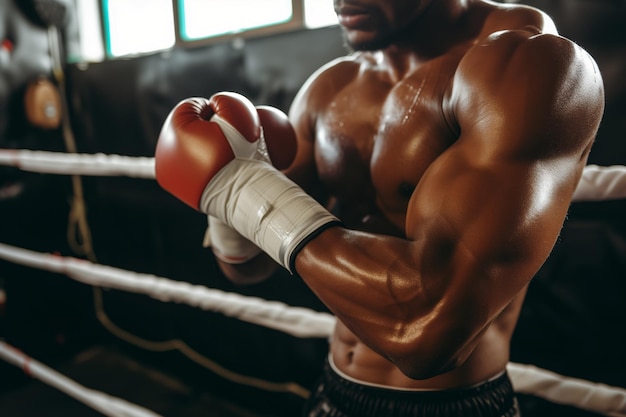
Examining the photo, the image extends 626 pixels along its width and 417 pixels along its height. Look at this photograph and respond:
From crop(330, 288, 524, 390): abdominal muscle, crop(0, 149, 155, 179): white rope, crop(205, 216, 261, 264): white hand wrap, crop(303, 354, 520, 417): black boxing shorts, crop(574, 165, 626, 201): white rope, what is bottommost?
crop(303, 354, 520, 417): black boxing shorts

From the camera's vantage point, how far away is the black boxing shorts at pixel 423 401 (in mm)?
712

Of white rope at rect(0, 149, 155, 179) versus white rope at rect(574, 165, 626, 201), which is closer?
white rope at rect(574, 165, 626, 201)

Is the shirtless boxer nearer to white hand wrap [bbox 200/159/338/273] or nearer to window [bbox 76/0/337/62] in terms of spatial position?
white hand wrap [bbox 200/159/338/273]

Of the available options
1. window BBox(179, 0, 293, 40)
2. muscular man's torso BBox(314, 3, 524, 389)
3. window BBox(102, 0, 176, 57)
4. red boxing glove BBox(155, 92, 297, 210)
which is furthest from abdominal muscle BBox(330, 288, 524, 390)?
window BBox(102, 0, 176, 57)

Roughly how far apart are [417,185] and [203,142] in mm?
307

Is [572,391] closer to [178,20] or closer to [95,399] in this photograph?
[95,399]

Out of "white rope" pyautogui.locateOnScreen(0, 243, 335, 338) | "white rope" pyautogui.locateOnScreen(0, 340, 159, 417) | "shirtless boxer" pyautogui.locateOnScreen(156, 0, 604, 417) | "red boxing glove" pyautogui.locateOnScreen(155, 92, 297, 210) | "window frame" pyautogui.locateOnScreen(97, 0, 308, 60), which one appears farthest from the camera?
"window frame" pyautogui.locateOnScreen(97, 0, 308, 60)

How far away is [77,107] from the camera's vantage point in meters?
2.29

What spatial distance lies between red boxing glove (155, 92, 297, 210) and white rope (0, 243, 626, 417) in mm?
634

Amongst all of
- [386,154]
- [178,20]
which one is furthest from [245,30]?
[386,154]

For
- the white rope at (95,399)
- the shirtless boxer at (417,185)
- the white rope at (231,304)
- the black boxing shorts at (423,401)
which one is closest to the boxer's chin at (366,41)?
the shirtless boxer at (417,185)

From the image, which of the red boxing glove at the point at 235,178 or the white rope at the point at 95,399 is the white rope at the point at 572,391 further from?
the white rope at the point at 95,399

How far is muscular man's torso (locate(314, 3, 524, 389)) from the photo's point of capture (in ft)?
2.32

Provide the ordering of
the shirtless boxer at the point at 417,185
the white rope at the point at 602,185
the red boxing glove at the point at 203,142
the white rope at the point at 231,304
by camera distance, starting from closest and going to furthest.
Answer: the shirtless boxer at the point at 417,185, the red boxing glove at the point at 203,142, the white rope at the point at 602,185, the white rope at the point at 231,304
